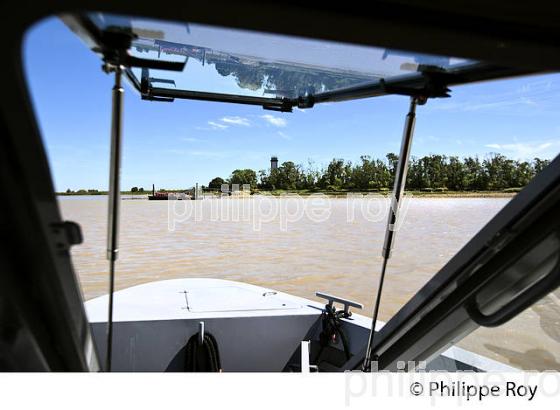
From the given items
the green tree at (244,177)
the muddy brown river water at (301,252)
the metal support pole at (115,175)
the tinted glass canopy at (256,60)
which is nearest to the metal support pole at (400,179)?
the tinted glass canopy at (256,60)

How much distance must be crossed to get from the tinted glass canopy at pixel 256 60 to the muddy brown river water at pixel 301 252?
0.77 metres

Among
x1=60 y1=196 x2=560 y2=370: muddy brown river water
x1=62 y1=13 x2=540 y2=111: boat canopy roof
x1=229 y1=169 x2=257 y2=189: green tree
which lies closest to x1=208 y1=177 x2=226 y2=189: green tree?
x1=229 y1=169 x2=257 y2=189: green tree

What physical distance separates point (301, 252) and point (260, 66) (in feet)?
29.5

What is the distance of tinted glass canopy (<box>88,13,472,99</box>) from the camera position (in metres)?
0.58

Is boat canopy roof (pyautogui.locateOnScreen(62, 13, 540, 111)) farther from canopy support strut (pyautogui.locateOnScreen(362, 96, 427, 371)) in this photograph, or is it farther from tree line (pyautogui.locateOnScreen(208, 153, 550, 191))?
tree line (pyautogui.locateOnScreen(208, 153, 550, 191))

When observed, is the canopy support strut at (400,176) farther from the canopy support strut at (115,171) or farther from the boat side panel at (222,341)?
the boat side panel at (222,341)

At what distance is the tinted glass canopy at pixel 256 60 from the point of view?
58 centimetres

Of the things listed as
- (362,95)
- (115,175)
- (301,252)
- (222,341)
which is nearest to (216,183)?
(222,341)

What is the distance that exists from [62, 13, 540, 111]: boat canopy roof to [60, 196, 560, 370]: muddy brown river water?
750 mm

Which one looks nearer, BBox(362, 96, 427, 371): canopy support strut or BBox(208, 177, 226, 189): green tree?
BBox(362, 96, 427, 371): canopy support strut

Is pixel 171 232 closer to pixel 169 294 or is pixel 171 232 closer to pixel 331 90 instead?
pixel 169 294

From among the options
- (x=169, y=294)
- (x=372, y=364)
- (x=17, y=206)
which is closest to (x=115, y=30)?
(x=17, y=206)

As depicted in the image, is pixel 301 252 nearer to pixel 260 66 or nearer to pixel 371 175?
pixel 371 175
